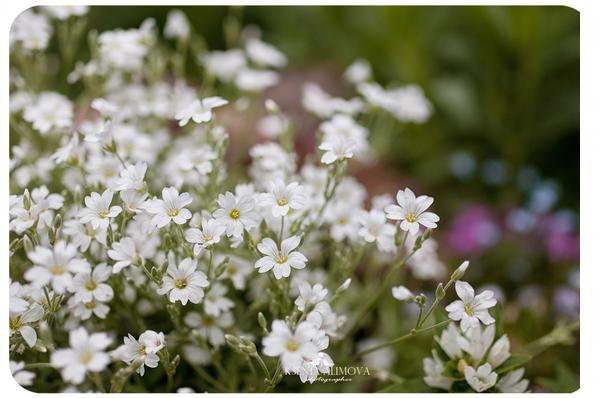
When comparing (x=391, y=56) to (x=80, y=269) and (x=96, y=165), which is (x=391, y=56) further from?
(x=80, y=269)

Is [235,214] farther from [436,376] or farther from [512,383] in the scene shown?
[512,383]

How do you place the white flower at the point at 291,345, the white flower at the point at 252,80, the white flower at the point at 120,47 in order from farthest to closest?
1. the white flower at the point at 252,80
2. the white flower at the point at 120,47
3. the white flower at the point at 291,345

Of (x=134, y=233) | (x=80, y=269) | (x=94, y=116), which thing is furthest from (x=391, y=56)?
(x=80, y=269)

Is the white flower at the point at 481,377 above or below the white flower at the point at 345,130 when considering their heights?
below

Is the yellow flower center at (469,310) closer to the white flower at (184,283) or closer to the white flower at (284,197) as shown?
the white flower at (284,197)

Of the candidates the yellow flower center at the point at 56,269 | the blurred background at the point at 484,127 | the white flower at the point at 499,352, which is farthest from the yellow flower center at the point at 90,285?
the blurred background at the point at 484,127

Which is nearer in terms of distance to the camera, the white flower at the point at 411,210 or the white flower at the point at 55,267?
the white flower at the point at 55,267

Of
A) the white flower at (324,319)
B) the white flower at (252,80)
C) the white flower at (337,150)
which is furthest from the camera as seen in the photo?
the white flower at (252,80)

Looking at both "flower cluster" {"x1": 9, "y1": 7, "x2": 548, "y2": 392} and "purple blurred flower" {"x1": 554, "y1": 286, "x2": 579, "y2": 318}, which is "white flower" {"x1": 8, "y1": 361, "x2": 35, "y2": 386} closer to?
"flower cluster" {"x1": 9, "y1": 7, "x2": 548, "y2": 392}
